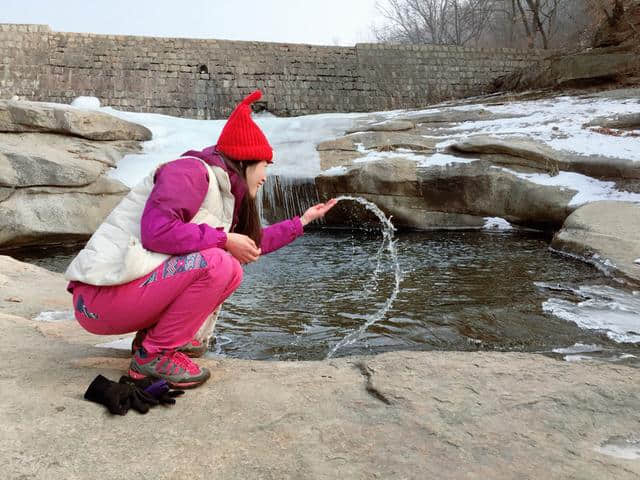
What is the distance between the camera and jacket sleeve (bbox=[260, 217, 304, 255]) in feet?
7.85

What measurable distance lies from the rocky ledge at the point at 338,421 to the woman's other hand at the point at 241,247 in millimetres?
467

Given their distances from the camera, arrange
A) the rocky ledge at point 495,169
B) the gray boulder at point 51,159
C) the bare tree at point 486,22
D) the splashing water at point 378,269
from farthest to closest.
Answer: the bare tree at point 486,22 < the gray boulder at point 51,159 < the rocky ledge at point 495,169 < the splashing water at point 378,269

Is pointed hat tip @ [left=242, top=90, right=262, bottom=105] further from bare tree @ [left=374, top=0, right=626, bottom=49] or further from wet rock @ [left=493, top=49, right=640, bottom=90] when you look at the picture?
bare tree @ [left=374, top=0, right=626, bottom=49]

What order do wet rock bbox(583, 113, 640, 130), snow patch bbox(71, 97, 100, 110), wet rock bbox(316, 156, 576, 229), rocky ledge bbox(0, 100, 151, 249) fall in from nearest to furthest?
rocky ledge bbox(0, 100, 151, 249) < wet rock bbox(316, 156, 576, 229) < wet rock bbox(583, 113, 640, 130) < snow patch bbox(71, 97, 100, 110)

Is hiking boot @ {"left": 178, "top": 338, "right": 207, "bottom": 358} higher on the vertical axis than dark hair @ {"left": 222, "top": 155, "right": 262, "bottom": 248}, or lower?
lower

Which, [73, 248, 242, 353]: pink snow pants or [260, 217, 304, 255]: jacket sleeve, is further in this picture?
[260, 217, 304, 255]: jacket sleeve

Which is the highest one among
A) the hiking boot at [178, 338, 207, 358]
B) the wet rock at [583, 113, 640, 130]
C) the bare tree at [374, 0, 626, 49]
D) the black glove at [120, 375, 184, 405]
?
the bare tree at [374, 0, 626, 49]

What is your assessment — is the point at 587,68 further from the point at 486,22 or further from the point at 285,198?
the point at 486,22

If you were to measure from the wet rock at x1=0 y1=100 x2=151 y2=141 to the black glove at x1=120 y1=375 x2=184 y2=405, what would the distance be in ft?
24.9

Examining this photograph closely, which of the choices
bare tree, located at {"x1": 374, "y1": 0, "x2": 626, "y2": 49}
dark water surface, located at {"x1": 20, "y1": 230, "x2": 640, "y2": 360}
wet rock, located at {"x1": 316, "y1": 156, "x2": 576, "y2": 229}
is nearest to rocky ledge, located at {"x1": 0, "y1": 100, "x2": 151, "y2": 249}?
dark water surface, located at {"x1": 20, "y1": 230, "x2": 640, "y2": 360}

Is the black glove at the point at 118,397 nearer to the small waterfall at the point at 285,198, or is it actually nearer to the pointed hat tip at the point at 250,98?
the pointed hat tip at the point at 250,98

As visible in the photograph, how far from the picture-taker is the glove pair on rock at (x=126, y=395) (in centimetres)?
169

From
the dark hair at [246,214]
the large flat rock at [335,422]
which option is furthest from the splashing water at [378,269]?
the large flat rock at [335,422]

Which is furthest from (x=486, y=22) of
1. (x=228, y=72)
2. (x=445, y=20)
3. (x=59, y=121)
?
(x=59, y=121)
